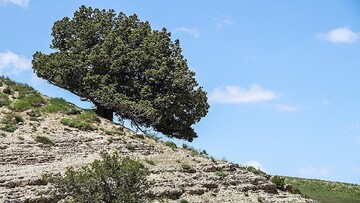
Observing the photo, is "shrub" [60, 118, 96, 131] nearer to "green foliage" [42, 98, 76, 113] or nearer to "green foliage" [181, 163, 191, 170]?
"green foliage" [42, 98, 76, 113]

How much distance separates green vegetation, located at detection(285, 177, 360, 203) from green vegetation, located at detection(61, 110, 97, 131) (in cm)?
1646

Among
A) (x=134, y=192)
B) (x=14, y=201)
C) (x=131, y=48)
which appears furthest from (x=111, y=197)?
(x=131, y=48)

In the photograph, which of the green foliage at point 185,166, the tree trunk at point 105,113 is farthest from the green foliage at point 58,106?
the green foliage at point 185,166

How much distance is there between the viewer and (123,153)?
120 feet

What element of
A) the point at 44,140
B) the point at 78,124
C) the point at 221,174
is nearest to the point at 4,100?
the point at 78,124

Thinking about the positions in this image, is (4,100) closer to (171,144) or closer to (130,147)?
(130,147)

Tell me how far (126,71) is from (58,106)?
573 cm

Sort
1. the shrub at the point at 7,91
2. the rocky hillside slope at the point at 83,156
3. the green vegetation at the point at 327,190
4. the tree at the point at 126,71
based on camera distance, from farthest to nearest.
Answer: the green vegetation at the point at 327,190 → the tree at the point at 126,71 → the shrub at the point at 7,91 → the rocky hillside slope at the point at 83,156

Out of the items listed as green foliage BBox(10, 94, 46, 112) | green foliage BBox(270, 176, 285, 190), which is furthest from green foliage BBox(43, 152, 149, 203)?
green foliage BBox(270, 176, 285, 190)

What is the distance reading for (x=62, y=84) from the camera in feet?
147

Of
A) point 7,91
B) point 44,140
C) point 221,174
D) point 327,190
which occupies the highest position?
point 327,190

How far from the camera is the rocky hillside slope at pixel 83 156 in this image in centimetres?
3228

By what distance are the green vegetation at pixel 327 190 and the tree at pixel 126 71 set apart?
35.8 feet

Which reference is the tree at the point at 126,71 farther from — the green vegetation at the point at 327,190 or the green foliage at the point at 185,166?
the green vegetation at the point at 327,190
